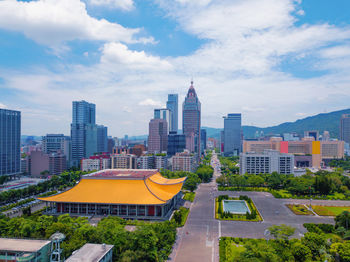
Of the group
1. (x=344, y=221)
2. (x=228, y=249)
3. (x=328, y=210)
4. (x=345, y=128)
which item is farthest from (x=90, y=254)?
(x=345, y=128)

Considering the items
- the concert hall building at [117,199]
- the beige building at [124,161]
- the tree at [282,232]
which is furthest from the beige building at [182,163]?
the tree at [282,232]

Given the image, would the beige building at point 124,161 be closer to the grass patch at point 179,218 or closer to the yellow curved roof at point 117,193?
the yellow curved roof at point 117,193

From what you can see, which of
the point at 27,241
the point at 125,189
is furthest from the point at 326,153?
the point at 27,241

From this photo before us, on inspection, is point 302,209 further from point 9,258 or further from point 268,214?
point 9,258

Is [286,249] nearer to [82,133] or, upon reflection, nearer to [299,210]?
[299,210]

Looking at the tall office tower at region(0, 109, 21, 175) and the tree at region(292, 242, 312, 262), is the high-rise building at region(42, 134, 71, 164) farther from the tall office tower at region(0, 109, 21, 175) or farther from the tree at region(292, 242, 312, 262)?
the tree at region(292, 242, 312, 262)

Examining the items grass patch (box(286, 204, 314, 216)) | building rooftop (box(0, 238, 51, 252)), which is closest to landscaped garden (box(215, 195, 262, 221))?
grass patch (box(286, 204, 314, 216))

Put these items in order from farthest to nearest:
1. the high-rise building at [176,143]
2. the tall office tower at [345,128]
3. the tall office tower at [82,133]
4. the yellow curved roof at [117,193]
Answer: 1. the tall office tower at [345,128]
2. the tall office tower at [82,133]
3. the high-rise building at [176,143]
4. the yellow curved roof at [117,193]
